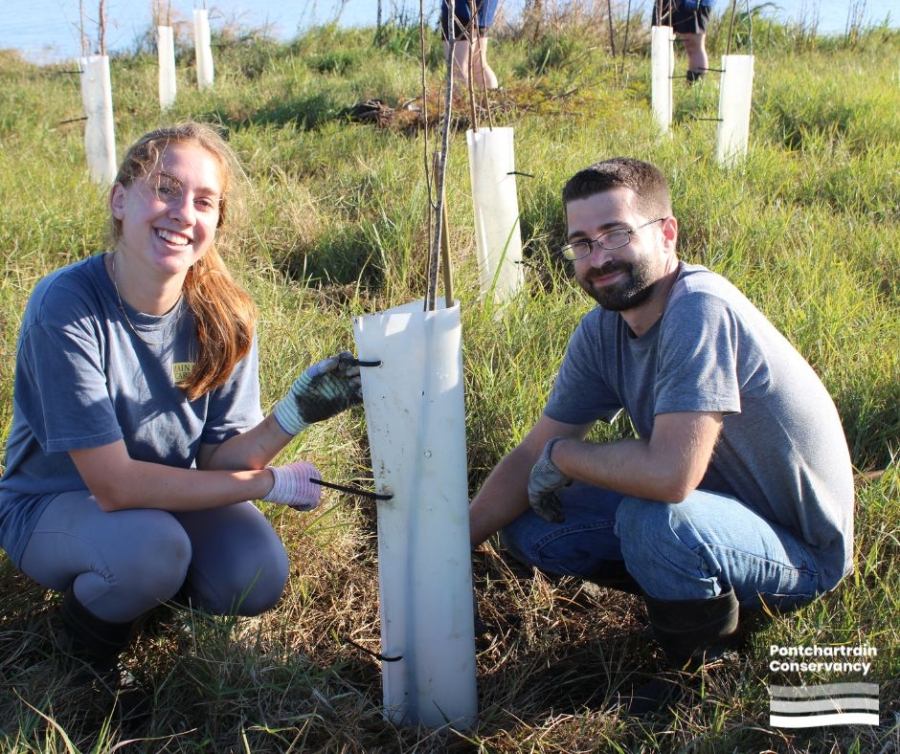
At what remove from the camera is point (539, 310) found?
3.24 metres

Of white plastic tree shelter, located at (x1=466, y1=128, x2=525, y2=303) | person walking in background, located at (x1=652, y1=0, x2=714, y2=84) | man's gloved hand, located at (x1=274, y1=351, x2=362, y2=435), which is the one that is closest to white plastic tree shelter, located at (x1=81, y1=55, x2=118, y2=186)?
white plastic tree shelter, located at (x1=466, y1=128, x2=525, y2=303)

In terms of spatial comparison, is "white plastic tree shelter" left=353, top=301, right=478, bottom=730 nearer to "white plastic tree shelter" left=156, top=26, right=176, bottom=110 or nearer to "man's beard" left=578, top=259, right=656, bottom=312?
"man's beard" left=578, top=259, right=656, bottom=312

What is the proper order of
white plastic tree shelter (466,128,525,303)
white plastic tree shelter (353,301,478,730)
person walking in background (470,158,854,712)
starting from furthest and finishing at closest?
white plastic tree shelter (466,128,525,303) → person walking in background (470,158,854,712) → white plastic tree shelter (353,301,478,730)

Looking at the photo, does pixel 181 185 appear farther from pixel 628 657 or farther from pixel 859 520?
pixel 859 520

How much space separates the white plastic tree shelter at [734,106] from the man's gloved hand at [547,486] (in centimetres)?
300

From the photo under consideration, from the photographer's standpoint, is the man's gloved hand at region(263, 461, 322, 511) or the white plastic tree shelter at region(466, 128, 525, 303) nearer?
the man's gloved hand at region(263, 461, 322, 511)

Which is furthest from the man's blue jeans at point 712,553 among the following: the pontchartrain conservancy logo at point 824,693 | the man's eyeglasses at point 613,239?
the man's eyeglasses at point 613,239

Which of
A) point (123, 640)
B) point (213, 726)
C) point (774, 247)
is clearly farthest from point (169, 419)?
point (774, 247)

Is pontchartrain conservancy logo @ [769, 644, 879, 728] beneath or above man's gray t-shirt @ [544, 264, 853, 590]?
beneath

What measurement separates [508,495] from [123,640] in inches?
35.5

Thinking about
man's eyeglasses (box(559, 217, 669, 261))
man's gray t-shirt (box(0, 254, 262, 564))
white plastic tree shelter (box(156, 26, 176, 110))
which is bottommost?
man's gray t-shirt (box(0, 254, 262, 564))

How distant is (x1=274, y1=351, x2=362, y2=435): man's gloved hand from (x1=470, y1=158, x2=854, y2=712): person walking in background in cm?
45

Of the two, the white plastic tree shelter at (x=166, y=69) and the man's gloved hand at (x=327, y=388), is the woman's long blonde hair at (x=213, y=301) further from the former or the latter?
the white plastic tree shelter at (x=166, y=69)

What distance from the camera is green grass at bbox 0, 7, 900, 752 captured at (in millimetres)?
1890
